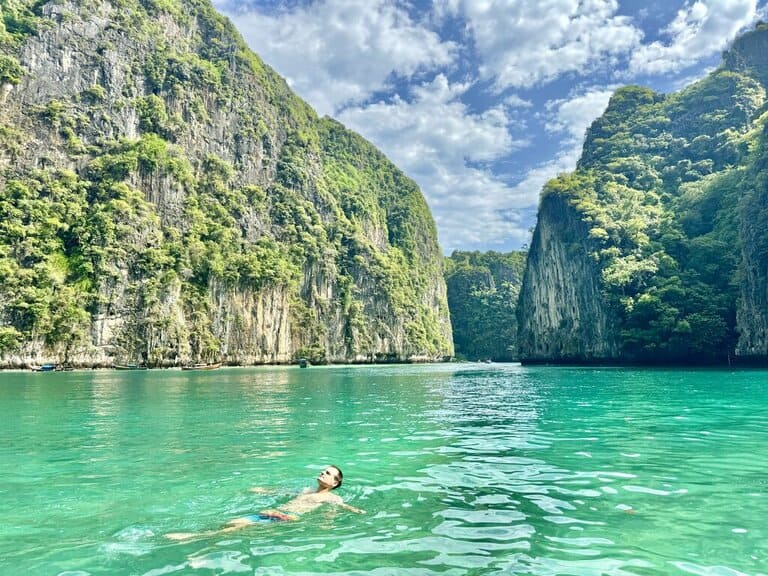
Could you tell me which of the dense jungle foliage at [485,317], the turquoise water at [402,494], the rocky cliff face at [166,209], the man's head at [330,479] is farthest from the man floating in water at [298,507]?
the dense jungle foliage at [485,317]

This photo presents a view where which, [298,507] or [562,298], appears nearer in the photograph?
[298,507]

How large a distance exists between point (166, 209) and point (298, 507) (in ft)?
306

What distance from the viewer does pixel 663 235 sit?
239 ft

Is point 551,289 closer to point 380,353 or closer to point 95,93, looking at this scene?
point 380,353

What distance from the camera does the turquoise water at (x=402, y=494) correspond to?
5.67 meters

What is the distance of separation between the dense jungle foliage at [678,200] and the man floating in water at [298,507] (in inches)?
2398

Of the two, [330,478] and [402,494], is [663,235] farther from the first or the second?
[330,478]

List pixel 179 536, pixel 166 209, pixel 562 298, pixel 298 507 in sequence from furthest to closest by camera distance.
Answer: pixel 166 209, pixel 562 298, pixel 298 507, pixel 179 536

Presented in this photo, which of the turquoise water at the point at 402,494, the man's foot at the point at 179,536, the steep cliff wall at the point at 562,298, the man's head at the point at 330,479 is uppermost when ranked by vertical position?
the steep cliff wall at the point at 562,298

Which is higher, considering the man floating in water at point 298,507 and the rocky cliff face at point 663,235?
the rocky cliff face at point 663,235

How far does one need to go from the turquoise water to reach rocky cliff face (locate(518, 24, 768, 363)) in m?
49.2

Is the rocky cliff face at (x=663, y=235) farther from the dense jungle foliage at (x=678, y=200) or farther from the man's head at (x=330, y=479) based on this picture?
the man's head at (x=330, y=479)

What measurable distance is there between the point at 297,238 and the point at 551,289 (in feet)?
177

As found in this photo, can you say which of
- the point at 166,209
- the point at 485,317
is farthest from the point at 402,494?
the point at 485,317
